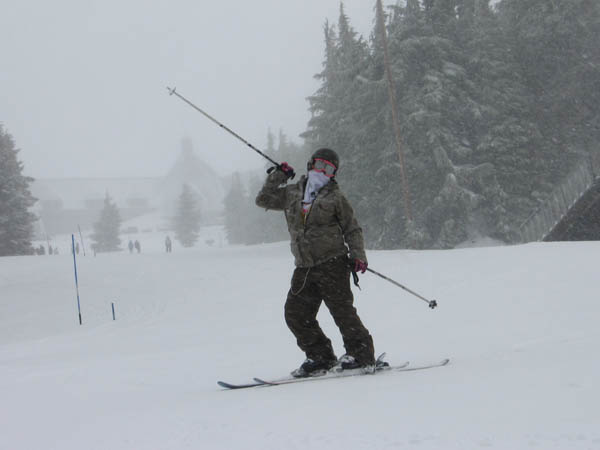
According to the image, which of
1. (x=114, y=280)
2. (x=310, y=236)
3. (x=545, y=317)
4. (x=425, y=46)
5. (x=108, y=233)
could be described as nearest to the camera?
(x=310, y=236)

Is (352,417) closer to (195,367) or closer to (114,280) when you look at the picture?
(195,367)

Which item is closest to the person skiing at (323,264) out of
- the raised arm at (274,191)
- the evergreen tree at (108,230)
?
the raised arm at (274,191)

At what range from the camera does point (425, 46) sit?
1122 inches

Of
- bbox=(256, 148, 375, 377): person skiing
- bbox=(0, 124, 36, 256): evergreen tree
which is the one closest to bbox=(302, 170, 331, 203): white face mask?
bbox=(256, 148, 375, 377): person skiing

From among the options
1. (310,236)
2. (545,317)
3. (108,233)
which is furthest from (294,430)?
(108,233)

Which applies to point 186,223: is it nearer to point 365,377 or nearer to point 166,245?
point 166,245

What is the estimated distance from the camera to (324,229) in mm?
4918

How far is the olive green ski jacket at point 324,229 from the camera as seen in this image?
4898 millimetres

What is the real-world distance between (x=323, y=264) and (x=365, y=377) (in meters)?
1.06

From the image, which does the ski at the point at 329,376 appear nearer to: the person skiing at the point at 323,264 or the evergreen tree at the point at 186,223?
the person skiing at the point at 323,264

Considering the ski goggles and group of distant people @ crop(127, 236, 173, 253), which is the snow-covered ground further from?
group of distant people @ crop(127, 236, 173, 253)

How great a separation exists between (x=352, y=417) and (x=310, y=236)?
2.01 m

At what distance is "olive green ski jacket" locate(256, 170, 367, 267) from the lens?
4.90m

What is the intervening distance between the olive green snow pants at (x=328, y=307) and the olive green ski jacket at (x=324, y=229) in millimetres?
104
